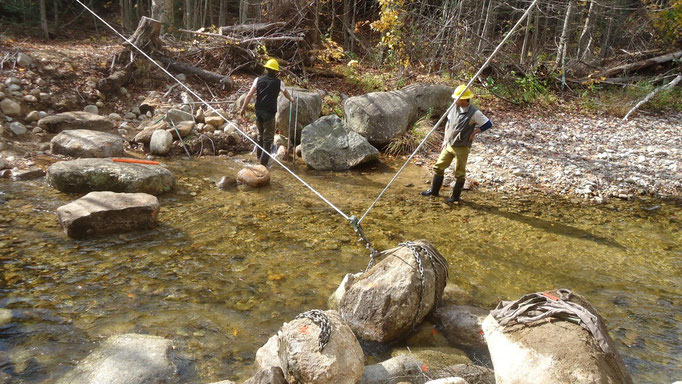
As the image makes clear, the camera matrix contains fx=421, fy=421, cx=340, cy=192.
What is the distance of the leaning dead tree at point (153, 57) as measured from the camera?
33.1ft

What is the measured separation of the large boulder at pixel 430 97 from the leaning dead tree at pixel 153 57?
199 inches

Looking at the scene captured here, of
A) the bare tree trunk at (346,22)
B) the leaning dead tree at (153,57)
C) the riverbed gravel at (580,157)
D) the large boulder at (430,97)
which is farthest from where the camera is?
the bare tree trunk at (346,22)

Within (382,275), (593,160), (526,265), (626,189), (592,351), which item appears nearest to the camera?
(592,351)

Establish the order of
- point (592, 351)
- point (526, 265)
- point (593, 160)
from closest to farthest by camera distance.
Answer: point (592, 351), point (526, 265), point (593, 160)

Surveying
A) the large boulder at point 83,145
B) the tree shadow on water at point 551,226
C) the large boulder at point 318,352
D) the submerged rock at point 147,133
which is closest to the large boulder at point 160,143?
the submerged rock at point 147,133

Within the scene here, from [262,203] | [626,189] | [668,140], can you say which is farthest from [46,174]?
[668,140]

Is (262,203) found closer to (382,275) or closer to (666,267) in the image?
(382,275)

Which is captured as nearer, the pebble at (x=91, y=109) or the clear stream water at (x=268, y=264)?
the clear stream water at (x=268, y=264)

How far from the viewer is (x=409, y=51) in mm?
13320

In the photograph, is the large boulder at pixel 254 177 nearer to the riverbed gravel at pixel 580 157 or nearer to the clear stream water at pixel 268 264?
the clear stream water at pixel 268 264

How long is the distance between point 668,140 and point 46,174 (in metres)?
13.7

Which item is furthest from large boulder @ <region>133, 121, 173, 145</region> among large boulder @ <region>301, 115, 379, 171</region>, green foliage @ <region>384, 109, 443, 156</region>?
green foliage @ <region>384, 109, 443, 156</region>

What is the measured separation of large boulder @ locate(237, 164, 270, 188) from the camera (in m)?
7.23

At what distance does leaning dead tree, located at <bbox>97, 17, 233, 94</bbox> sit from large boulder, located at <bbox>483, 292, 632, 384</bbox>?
988 centimetres
